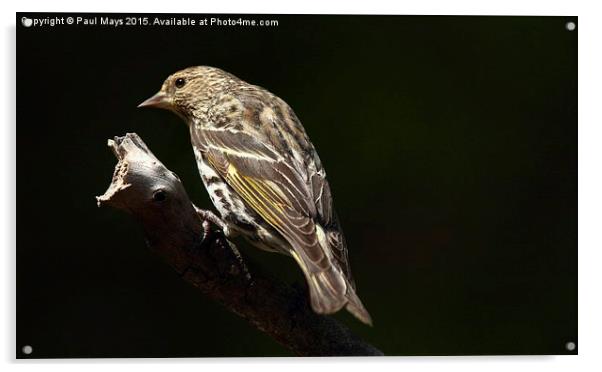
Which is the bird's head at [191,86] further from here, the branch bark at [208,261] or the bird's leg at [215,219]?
the bird's leg at [215,219]

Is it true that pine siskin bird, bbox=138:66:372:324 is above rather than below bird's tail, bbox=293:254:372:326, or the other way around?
above

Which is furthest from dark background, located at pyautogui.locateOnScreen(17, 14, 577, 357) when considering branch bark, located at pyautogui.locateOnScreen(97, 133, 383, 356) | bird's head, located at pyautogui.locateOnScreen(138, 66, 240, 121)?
branch bark, located at pyautogui.locateOnScreen(97, 133, 383, 356)

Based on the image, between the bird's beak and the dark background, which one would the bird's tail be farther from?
the bird's beak

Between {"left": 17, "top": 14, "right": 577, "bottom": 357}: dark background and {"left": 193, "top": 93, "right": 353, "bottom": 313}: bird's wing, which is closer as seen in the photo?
{"left": 193, "top": 93, "right": 353, "bottom": 313}: bird's wing

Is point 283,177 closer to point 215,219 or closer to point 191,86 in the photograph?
point 215,219

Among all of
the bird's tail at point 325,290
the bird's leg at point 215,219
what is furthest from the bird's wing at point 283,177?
the bird's leg at point 215,219

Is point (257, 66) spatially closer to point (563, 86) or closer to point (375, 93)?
point (375, 93)
